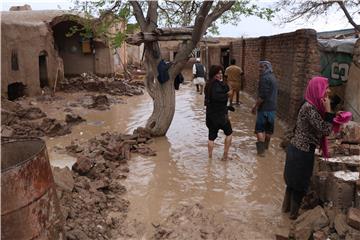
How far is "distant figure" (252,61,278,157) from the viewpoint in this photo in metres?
6.56

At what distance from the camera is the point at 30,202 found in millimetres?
2855

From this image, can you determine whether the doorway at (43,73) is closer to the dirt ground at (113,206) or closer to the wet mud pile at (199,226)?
the dirt ground at (113,206)

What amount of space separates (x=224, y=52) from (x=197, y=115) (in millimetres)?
10487

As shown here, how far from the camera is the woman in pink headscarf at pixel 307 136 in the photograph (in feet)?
12.3

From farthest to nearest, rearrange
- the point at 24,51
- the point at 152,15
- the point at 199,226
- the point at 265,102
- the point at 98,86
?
the point at 98,86
the point at 24,51
the point at 152,15
the point at 265,102
the point at 199,226

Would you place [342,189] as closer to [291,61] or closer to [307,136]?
[307,136]

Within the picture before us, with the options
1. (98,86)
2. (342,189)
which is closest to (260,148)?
(342,189)

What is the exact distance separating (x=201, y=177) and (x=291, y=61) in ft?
16.2

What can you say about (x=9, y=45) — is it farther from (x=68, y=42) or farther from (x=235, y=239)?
(x=235, y=239)

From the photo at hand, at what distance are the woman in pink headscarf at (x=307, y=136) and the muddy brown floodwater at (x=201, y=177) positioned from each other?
567mm

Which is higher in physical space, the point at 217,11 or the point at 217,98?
the point at 217,11

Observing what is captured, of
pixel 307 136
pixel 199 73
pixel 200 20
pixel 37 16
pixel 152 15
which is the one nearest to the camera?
pixel 307 136

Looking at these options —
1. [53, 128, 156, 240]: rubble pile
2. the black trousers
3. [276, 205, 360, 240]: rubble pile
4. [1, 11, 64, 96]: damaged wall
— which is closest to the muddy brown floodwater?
[53, 128, 156, 240]: rubble pile

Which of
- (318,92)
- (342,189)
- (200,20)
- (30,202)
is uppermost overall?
(200,20)
